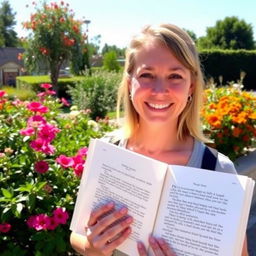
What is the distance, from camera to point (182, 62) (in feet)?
4.27

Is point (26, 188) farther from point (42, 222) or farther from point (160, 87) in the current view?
point (160, 87)

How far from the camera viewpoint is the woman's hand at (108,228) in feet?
3.82

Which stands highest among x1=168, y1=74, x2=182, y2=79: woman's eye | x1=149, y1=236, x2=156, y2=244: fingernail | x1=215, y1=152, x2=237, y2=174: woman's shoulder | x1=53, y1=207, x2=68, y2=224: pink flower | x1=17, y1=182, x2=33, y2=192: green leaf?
x1=168, y1=74, x2=182, y2=79: woman's eye

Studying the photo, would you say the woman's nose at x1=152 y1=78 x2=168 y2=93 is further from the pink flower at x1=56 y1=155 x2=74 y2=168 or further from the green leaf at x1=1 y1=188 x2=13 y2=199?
the green leaf at x1=1 y1=188 x2=13 y2=199

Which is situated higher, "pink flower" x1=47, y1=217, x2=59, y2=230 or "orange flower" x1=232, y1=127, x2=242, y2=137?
"orange flower" x1=232, y1=127, x2=242, y2=137

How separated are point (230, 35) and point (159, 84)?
42.5 m

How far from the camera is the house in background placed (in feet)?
129

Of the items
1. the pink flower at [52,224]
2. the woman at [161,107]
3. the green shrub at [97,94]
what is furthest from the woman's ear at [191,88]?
the green shrub at [97,94]

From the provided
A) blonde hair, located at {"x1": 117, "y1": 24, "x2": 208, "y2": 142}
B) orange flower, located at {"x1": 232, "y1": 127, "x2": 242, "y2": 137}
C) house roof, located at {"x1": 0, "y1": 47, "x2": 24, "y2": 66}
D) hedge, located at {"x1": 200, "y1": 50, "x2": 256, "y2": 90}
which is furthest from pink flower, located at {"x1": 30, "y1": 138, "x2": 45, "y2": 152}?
house roof, located at {"x1": 0, "y1": 47, "x2": 24, "y2": 66}

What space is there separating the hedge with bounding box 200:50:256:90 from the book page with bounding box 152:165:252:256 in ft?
77.7

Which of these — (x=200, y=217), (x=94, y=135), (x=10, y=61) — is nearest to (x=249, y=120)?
(x=94, y=135)

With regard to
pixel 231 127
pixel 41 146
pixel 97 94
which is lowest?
pixel 97 94

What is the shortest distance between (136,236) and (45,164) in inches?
40.8

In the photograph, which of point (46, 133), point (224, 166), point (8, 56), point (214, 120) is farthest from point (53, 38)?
point (8, 56)
